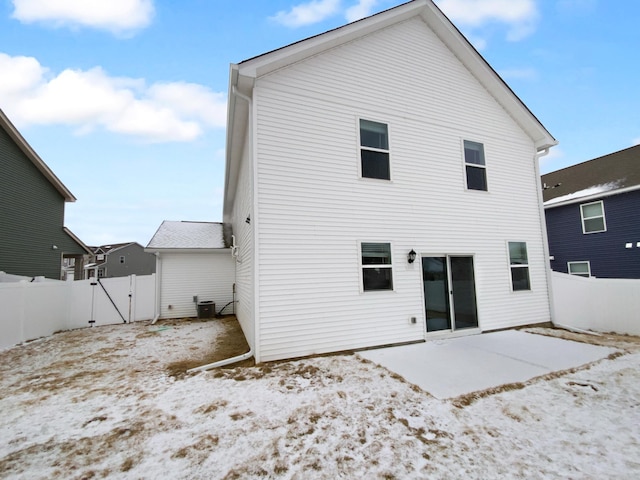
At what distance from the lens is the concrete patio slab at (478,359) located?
170 inches

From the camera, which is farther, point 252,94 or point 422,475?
point 252,94

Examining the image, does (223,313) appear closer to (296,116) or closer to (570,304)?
(296,116)

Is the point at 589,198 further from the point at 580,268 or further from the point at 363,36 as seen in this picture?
the point at 363,36

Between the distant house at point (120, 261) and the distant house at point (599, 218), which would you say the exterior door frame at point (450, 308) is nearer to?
the distant house at point (599, 218)

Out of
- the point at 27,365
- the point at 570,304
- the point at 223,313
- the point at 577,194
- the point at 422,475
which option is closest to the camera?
the point at 422,475

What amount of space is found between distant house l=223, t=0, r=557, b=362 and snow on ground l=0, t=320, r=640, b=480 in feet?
4.83

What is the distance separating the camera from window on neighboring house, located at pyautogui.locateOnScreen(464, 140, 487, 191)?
771 cm

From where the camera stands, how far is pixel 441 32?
7625 mm

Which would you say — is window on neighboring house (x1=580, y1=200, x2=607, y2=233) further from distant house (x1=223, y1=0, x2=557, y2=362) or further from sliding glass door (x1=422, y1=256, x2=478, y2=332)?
sliding glass door (x1=422, y1=256, x2=478, y2=332)

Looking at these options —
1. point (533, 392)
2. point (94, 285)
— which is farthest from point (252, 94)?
point (94, 285)

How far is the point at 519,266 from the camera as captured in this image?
7.99 meters

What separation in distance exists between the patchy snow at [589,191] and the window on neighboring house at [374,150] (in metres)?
11.4

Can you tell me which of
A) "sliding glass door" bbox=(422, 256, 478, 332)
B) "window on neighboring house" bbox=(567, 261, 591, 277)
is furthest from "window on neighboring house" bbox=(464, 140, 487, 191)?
"window on neighboring house" bbox=(567, 261, 591, 277)

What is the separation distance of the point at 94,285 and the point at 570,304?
15.0 m
